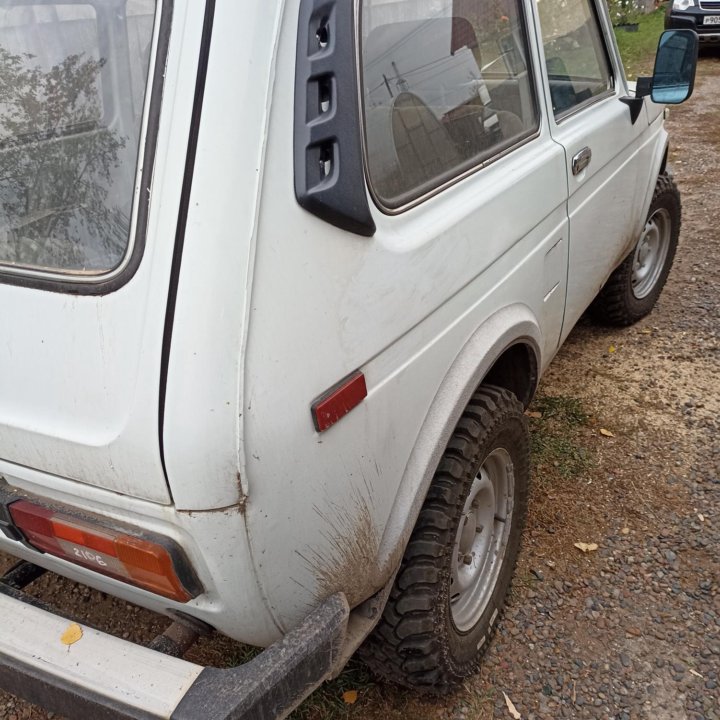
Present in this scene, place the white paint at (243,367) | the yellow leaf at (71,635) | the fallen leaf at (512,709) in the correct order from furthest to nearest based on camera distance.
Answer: the fallen leaf at (512,709), the yellow leaf at (71,635), the white paint at (243,367)

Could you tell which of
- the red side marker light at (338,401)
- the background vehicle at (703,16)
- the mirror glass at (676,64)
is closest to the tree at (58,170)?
the red side marker light at (338,401)

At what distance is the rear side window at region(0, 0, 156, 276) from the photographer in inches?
48.8

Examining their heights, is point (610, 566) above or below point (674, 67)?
below

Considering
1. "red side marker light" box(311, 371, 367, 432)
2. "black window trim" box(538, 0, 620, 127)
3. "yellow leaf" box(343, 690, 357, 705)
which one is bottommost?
"yellow leaf" box(343, 690, 357, 705)

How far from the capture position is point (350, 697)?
209cm

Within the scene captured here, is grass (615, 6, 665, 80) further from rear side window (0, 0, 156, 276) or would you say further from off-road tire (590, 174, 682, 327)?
rear side window (0, 0, 156, 276)

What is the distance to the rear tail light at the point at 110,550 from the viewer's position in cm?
124

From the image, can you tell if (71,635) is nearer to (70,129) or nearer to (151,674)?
(151,674)

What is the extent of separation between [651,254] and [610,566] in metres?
2.20

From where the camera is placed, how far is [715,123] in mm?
7781

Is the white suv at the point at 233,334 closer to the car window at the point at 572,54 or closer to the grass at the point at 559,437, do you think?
the car window at the point at 572,54

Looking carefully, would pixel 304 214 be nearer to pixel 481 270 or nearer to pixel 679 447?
pixel 481 270

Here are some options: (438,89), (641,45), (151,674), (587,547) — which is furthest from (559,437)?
(641,45)

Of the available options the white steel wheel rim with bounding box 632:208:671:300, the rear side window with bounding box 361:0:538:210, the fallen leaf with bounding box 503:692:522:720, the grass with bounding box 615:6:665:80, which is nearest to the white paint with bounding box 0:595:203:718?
the rear side window with bounding box 361:0:538:210
